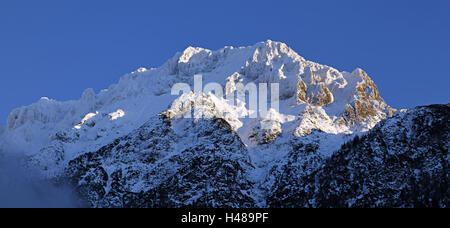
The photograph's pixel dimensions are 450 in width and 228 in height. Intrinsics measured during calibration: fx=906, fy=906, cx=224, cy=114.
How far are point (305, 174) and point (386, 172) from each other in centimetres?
1741

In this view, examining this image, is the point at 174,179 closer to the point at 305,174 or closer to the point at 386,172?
the point at 305,174

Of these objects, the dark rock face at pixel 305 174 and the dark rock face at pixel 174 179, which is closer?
the dark rock face at pixel 305 174

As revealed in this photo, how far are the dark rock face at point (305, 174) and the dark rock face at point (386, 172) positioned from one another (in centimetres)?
19

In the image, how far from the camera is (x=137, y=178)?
633ft

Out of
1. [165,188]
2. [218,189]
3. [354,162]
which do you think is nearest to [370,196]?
[354,162]

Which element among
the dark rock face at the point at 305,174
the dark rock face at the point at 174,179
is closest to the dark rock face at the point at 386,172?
the dark rock face at the point at 305,174

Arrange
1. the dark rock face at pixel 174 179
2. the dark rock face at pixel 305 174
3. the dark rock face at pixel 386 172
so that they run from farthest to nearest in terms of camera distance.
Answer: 1. the dark rock face at pixel 174 179
2. the dark rock face at pixel 305 174
3. the dark rock face at pixel 386 172

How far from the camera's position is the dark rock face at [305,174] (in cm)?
17612

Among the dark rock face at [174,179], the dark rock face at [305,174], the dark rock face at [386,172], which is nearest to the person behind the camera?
the dark rock face at [386,172]

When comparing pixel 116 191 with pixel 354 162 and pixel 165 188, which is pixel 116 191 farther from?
pixel 354 162

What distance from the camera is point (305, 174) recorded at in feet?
617

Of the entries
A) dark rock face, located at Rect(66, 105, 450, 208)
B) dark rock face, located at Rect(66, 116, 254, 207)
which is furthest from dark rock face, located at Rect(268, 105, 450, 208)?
dark rock face, located at Rect(66, 116, 254, 207)

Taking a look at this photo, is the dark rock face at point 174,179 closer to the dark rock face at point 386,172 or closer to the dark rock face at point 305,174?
the dark rock face at point 305,174
